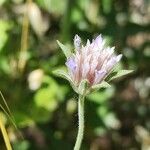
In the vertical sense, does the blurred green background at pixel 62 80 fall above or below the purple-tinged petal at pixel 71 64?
above

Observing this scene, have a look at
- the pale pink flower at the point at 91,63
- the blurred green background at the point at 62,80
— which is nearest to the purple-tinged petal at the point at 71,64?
the pale pink flower at the point at 91,63

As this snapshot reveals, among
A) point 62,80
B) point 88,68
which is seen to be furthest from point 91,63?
point 62,80

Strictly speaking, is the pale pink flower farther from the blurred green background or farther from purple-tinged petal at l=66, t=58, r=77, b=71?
the blurred green background

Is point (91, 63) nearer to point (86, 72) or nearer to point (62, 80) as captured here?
point (86, 72)

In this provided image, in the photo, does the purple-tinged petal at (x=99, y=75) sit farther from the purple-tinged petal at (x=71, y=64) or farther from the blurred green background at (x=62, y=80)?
the blurred green background at (x=62, y=80)

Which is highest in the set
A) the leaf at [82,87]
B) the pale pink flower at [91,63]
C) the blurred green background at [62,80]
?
the blurred green background at [62,80]

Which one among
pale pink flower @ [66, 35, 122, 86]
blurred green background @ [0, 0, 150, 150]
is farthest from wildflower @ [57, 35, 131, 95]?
blurred green background @ [0, 0, 150, 150]

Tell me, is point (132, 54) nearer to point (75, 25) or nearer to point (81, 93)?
point (75, 25)
